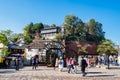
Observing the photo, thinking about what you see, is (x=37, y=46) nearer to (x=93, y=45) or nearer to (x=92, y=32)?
(x=93, y=45)

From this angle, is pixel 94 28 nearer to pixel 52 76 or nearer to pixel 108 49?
pixel 108 49

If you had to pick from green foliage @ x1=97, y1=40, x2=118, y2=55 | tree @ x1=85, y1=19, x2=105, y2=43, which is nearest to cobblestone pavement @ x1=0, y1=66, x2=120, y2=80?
green foliage @ x1=97, y1=40, x2=118, y2=55

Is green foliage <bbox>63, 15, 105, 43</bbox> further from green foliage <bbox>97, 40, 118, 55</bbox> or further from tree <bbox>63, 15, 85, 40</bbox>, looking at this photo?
green foliage <bbox>97, 40, 118, 55</bbox>

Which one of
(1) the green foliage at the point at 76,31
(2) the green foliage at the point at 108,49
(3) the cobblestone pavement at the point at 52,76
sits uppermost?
(1) the green foliage at the point at 76,31

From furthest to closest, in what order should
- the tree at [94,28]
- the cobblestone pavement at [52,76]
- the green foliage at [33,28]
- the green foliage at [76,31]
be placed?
1. the green foliage at [33,28]
2. the tree at [94,28]
3. the green foliage at [76,31]
4. the cobblestone pavement at [52,76]

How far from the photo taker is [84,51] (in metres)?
58.0

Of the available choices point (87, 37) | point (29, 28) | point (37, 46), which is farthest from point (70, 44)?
point (29, 28)

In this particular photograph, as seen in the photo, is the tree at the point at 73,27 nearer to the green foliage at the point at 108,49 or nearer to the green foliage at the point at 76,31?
the green foliage at the point at 76,31

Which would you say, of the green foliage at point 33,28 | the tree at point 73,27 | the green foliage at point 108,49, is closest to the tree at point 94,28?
the tree at point 73,27

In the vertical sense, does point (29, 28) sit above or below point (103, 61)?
above

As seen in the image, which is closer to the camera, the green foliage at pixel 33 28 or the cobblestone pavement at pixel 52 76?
the cobblestone pavement at pixel 52 76

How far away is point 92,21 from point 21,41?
28669 mm

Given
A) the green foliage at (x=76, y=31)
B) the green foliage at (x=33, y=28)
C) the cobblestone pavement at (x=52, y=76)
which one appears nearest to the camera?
the cobblestone pavement at (x=52, y=76)

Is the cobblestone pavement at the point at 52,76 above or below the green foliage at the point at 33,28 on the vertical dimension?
below
